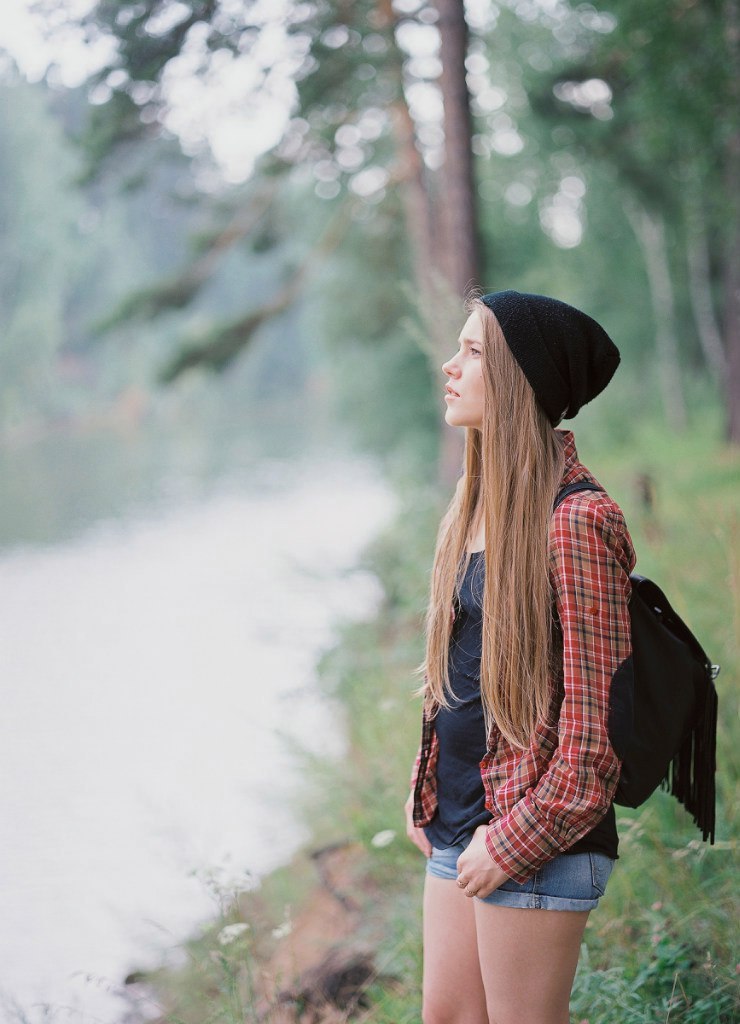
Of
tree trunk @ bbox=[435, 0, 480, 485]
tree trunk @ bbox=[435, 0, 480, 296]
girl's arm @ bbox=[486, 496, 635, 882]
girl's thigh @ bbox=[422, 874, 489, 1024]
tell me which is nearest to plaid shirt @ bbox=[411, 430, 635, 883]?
girl's arm @ bbox=[486, 496, 635, 882]

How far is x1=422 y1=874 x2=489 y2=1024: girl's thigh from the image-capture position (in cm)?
178

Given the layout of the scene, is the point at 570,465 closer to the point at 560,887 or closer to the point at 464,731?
the point at 464,731

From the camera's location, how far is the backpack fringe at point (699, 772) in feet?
6.08

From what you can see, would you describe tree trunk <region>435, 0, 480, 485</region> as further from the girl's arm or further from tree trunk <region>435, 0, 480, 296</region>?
the girl's arm

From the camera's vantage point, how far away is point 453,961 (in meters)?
1.79

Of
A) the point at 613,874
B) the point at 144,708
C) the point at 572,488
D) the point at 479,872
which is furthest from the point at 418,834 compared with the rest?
the point at 144,708

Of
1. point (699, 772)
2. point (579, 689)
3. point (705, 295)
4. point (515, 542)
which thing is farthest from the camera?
point (705, 295)

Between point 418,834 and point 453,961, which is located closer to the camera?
point 453,961

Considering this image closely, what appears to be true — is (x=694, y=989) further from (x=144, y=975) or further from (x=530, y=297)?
(x=144, y=975)

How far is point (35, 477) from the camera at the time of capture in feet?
49.5

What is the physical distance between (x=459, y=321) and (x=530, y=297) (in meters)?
1.67

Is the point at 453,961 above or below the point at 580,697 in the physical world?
below

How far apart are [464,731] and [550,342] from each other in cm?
71

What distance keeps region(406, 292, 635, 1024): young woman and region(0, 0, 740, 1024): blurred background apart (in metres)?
0.65
